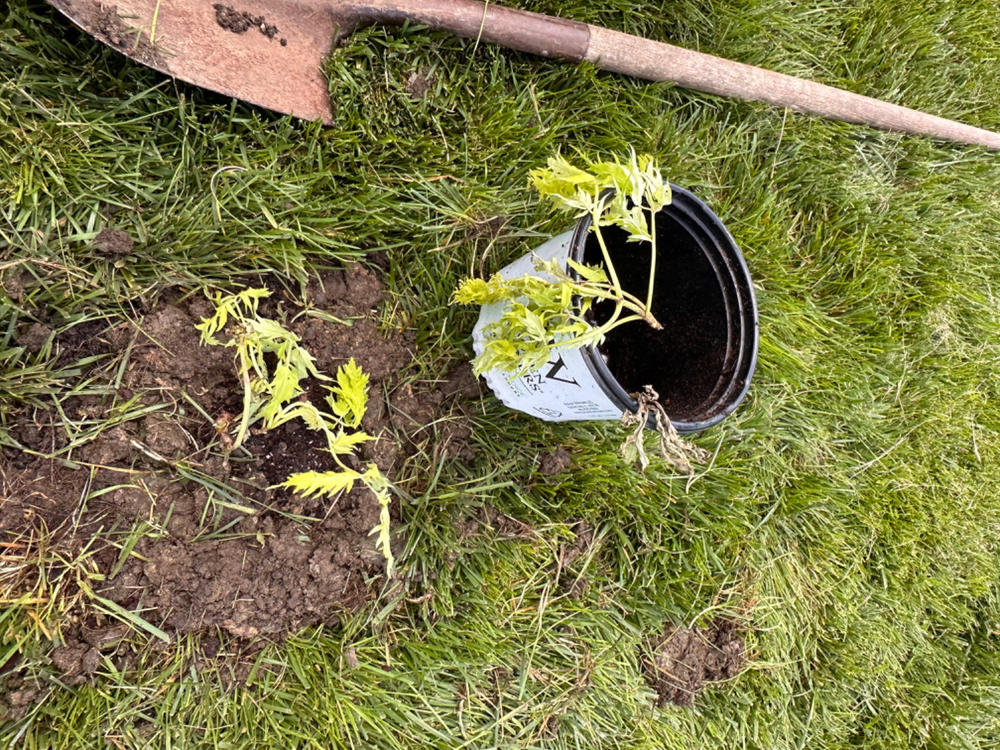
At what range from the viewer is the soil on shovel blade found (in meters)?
1.54

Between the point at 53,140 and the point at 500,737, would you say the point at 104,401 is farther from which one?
the point at 500,737

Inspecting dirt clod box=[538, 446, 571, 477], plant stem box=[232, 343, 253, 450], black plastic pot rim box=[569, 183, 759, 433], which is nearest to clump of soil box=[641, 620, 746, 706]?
dirt clod box=[538, 446, 571, 477]

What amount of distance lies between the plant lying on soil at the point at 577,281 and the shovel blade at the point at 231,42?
76cm

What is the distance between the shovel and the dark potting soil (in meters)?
0.70

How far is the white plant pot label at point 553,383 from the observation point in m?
1.36

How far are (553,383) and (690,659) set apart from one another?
1.18 m

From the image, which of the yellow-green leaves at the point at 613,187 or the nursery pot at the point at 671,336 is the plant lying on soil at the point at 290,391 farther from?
the yellow-green leaves at the point at 613,187

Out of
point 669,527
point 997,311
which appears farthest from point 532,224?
point 997,311

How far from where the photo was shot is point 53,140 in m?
1.59

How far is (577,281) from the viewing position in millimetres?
1316

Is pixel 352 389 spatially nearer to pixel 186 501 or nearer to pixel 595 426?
pixel 186 501

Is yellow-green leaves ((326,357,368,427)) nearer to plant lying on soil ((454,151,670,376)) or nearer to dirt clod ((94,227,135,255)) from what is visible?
plant lying on soil ((454,151,670,376))

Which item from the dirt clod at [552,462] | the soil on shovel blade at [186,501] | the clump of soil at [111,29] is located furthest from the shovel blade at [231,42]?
the dirt clod at [552,462]

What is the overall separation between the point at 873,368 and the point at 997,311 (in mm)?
750
